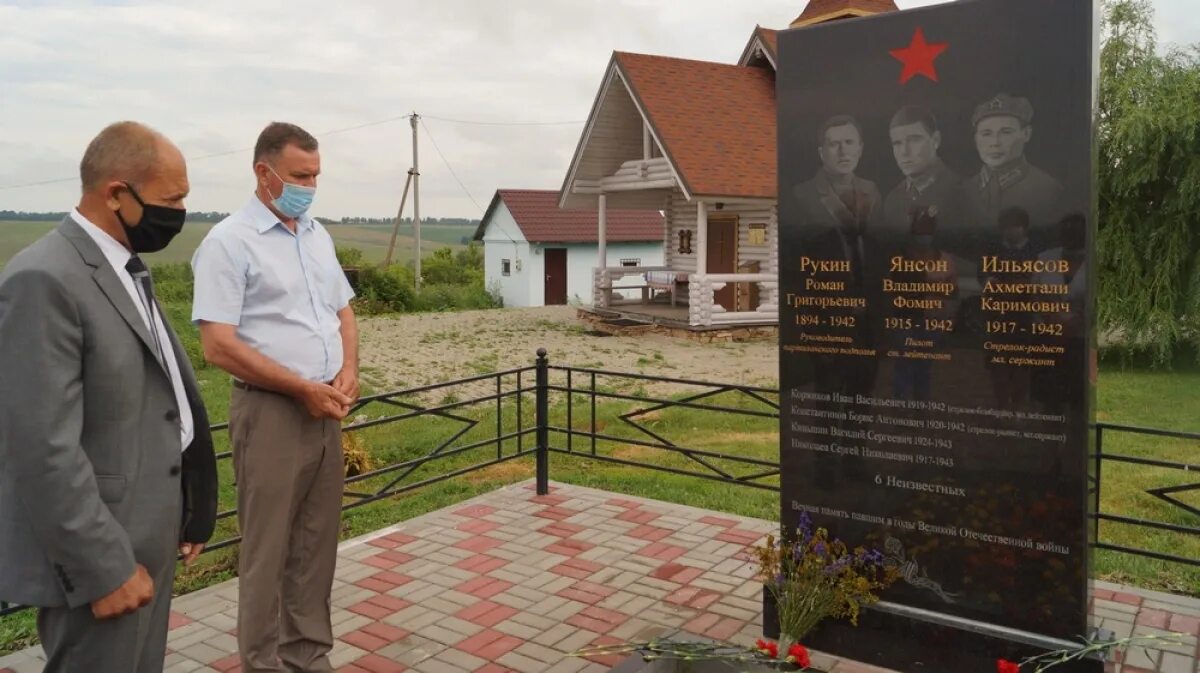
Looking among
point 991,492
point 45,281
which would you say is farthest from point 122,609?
point 991,492

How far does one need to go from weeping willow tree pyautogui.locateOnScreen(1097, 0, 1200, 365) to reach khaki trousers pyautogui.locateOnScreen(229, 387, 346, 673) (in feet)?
46.7

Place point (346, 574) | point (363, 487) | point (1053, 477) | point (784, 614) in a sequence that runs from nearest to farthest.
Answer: point (1053, 477), point (784, 614), point (346, 574), point (363, 487)

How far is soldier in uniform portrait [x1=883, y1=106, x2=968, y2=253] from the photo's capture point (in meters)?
3.75

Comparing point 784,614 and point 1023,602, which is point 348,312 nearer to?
point 784,614

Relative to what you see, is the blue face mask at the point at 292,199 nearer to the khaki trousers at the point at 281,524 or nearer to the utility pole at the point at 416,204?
the khaki trousers at the point at 281,524

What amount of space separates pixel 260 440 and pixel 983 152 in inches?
121

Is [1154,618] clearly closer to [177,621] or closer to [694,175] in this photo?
[177,621]

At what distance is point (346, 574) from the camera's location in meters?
5.31

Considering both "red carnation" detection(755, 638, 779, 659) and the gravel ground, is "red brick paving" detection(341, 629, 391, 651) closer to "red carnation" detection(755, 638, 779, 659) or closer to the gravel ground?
"red carnation" detection(755, 638, 779, 659)

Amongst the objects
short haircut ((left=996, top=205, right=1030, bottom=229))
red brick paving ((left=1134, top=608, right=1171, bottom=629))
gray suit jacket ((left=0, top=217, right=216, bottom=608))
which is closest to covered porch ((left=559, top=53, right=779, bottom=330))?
red brick paving ((left=1134, top=608, right=1171, bottom=629))

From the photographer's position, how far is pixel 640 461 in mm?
7574

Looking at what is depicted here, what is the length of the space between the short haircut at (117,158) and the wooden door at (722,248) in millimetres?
18863

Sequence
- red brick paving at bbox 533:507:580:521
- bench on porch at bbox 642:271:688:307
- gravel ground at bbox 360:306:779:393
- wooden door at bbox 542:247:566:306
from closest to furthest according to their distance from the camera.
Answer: red brick paving at bbox 533:507:580:521
gravel ground at bbox 360:306:779:393
bench on porch at bbox 642:271:688:307
wooden door at bbox 542:247:566:306

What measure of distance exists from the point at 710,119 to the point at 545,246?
16.0 metres
